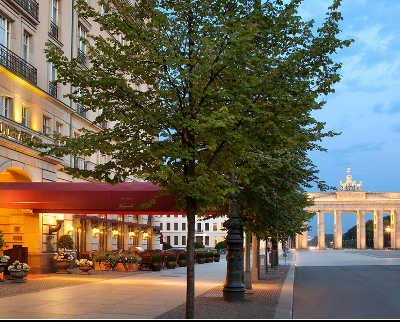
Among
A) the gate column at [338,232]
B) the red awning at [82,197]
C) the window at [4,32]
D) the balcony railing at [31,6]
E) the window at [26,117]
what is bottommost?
the gate column at [338,232]

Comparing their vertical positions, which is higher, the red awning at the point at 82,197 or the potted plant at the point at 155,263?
the red awning at the point at 82,197

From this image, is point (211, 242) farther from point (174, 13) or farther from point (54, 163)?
point (174, 13)

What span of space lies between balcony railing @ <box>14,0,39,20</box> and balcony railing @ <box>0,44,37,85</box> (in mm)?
2594

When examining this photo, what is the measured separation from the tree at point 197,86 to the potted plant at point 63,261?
19.1m

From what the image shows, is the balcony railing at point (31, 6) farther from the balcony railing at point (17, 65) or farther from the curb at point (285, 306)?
the curb at point (285, 306)

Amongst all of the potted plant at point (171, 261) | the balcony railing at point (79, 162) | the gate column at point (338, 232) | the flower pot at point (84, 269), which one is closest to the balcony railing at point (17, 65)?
the balcony railing at point (79, 162)

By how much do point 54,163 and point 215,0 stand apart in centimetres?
2154

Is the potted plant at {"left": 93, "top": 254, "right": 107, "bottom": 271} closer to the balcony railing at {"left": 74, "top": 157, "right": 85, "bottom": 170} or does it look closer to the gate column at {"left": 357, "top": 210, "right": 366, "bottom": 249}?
the balcony railing at {"left": 74, "top": 157, "right": 85, "bottom": 170}

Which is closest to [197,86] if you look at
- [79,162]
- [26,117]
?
[26,117]

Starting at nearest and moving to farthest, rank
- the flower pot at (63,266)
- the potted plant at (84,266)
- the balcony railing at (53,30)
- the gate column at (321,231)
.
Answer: the potted plant at (84,266) < the flower pot at (63,266) < the balcony railing at (53,30) < the gate column at (321,231)

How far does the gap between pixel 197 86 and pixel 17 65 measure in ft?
59.9

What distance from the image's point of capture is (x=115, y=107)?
13609mm

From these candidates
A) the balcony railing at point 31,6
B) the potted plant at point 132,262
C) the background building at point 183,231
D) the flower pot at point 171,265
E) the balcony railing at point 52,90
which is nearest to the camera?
the balcony railing at point 31,6

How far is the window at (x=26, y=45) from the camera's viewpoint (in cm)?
3001
